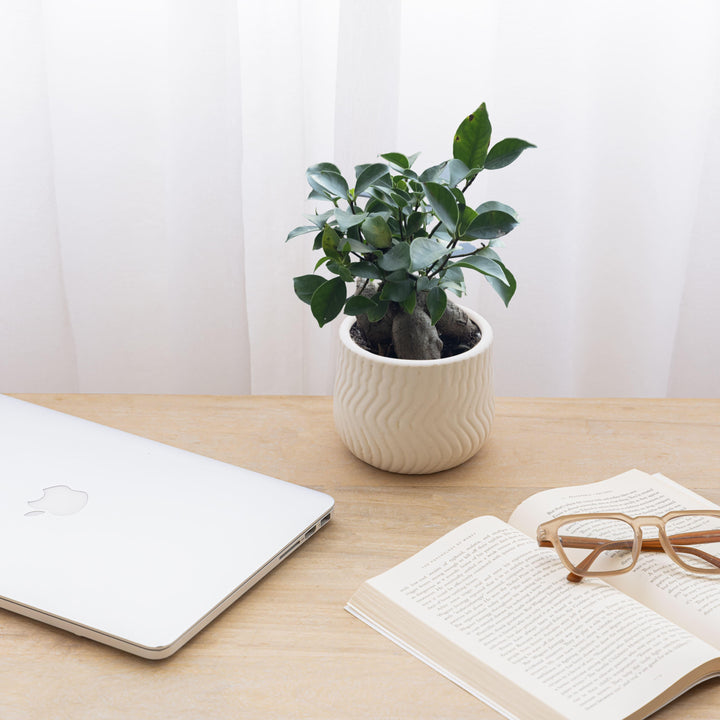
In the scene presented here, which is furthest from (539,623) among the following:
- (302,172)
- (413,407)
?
(302,172)

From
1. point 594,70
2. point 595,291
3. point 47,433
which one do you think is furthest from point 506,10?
point 47,433

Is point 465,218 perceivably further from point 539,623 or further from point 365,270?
point 539,623

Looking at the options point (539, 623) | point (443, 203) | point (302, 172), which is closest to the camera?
point (539, 623)

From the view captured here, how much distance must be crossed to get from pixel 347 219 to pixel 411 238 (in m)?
0.07

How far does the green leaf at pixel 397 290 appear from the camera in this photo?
0.80 m

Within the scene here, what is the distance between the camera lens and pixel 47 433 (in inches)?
34.7

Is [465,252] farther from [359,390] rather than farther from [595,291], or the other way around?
[595,291]

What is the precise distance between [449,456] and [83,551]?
359 millimetres

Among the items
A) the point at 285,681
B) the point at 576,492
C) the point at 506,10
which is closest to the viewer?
the point at 285,681

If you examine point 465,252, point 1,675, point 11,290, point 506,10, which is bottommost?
point 1,675

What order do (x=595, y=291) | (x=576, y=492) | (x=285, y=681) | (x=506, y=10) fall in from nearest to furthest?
(x=285, y=681), (x=576, y=492), (x=506, y=10), (x=595, y=291)

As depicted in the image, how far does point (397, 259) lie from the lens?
787 millimetres

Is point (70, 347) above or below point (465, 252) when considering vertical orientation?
below

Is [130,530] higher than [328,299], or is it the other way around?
[328,299]
